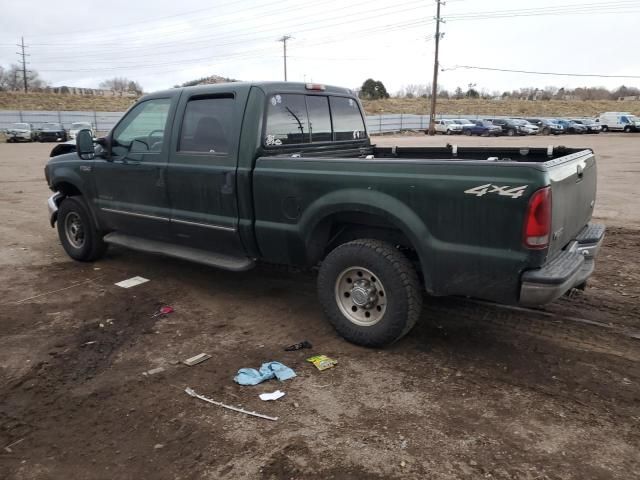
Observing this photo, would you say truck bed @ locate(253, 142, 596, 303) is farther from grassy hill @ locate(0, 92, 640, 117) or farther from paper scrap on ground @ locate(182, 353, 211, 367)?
grassy hill @ locate(0, 92, 640, 117)

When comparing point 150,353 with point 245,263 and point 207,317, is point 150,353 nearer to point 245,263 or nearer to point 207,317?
point 207,317

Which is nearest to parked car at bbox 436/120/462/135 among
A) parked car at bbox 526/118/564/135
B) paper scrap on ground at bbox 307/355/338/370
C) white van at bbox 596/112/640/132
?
parked car at bbox 526/118/564/135

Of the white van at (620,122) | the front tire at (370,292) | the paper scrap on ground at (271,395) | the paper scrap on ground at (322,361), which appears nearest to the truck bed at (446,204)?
the front tire at (370,292)

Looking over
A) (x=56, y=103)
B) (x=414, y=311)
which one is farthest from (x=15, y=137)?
(x=414, y=311)

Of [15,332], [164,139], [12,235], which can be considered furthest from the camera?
[12,235]

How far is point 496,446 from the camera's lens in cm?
288

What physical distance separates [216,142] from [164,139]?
28.1 inches

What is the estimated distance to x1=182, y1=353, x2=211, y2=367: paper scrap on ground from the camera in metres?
3.91

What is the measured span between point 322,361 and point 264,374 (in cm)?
46

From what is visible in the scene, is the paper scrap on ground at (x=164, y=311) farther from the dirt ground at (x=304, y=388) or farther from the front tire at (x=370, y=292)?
the front tire at (x=370, y=292)

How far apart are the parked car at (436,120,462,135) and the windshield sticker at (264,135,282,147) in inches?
1749

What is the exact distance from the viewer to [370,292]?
4.04 m

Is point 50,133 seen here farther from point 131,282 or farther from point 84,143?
point 131,282

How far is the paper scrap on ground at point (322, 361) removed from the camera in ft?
12.6
